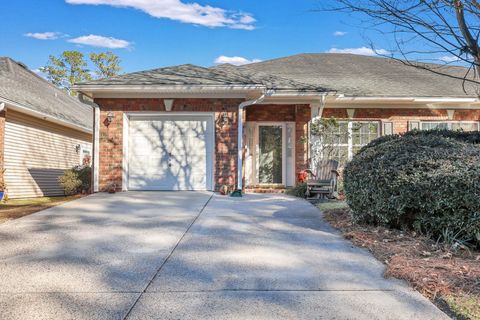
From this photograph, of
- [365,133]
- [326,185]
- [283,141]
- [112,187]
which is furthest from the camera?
[365,133]

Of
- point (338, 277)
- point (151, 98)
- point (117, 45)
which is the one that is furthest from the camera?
point (117, 45)

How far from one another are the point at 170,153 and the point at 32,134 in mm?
5801

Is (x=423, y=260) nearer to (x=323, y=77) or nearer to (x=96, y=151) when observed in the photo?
(x=96, y=151)

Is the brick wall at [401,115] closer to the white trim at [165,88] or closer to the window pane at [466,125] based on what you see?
the window pane at [466,125]

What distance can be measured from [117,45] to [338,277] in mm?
38779

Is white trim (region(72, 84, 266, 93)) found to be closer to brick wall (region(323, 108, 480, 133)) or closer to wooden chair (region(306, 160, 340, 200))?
wooden chair (region(306, 160, 340, 200))

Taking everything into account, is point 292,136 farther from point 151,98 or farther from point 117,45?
point 117,45

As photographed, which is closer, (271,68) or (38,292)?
(38,292)

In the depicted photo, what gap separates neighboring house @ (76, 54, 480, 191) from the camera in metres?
9.80

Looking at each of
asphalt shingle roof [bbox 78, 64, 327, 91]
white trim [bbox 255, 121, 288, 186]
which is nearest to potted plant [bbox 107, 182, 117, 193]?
asphalt shingle roof [bbox 78, 64, 327, 91]

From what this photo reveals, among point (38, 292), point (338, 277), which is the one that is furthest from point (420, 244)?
point (38, 292)

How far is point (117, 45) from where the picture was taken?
123 ft

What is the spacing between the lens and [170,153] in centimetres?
1006

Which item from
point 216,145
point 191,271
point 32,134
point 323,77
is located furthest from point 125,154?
point 323,77
